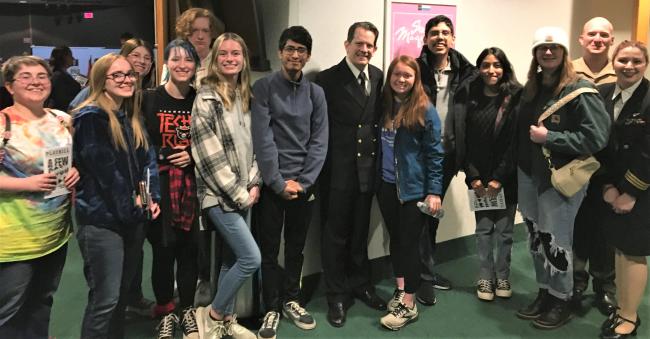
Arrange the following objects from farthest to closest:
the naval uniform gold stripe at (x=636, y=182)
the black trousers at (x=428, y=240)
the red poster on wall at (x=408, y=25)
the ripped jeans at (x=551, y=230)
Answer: the red poster on wall at (x=408, y=25), the black trousers at (x=428, y=240), the ripped jeans at (x=551, y=230), the naval uniform gold stripe at (x=636, y=182)

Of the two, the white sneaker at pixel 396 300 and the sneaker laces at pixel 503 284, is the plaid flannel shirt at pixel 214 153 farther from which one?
the sneaker laces at pixel 503 284

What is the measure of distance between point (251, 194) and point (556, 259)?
1595 mm

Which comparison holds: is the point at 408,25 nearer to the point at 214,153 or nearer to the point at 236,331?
the point at 214,153

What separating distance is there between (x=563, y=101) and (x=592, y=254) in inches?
41.7

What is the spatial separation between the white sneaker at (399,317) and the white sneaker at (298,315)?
387 millimetres

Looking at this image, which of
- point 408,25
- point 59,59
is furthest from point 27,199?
point 59,59

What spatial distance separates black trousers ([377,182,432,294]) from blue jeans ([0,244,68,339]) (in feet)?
5.15

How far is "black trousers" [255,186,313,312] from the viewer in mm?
2537

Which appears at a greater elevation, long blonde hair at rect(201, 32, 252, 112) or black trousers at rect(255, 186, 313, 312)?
long blonde hair at rect(201, 32, 252, 112)

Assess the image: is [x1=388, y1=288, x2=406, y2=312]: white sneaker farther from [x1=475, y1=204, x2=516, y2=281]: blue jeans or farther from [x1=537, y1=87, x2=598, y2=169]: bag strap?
[x1=537, y1=87, x2=598, y2=169]: bag strap

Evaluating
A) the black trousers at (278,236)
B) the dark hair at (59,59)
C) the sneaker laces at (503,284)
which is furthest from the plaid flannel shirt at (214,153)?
the dark hair at (59,59)

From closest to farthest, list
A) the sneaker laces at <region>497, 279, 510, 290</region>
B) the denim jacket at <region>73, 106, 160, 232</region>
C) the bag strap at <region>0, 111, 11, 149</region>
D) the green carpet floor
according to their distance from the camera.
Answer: the bag strap at <region>0, 111, 11, 149</region> → the denim jacket at <region>73, 106, 160, 232</region> → the green carpet floor → the sneaker laces at <region>497, 279, 510, 290</region>

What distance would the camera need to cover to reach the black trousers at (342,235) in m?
2.75

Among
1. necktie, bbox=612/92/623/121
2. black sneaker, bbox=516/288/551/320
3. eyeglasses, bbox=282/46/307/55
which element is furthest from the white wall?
necktie, bbox=612/92/623/121
